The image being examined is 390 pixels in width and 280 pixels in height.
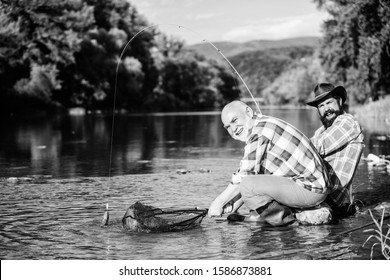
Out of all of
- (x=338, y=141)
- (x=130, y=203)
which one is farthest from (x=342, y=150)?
(x=130, y=203)

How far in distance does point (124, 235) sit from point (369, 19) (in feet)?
81.7

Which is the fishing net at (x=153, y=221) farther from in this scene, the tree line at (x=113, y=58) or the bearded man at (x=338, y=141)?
the tree line at (x=113, y=58)

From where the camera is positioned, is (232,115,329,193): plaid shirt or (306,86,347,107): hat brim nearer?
(232,115,329,193): plaid shirt

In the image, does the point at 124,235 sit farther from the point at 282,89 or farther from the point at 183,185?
the point at 282,89

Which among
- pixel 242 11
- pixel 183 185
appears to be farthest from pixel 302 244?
pixel 242 11

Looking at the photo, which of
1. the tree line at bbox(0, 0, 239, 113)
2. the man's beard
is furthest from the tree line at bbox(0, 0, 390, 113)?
the man's beard

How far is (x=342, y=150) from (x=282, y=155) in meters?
1.22

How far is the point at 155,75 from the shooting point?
72.4m

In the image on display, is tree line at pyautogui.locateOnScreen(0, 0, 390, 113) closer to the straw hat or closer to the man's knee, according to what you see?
the straw hat

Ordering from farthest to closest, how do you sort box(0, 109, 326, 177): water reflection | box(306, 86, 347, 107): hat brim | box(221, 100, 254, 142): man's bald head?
box(0, 109, 326, 177): water reflection
box(306, 86, 347, 107): hat brim
box(221, 100, 254, 142): man's bald head

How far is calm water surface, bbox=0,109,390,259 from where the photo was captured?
6375 mm

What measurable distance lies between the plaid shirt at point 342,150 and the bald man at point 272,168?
642mm

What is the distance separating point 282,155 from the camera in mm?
6902

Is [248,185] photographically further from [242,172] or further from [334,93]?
[334,93]
